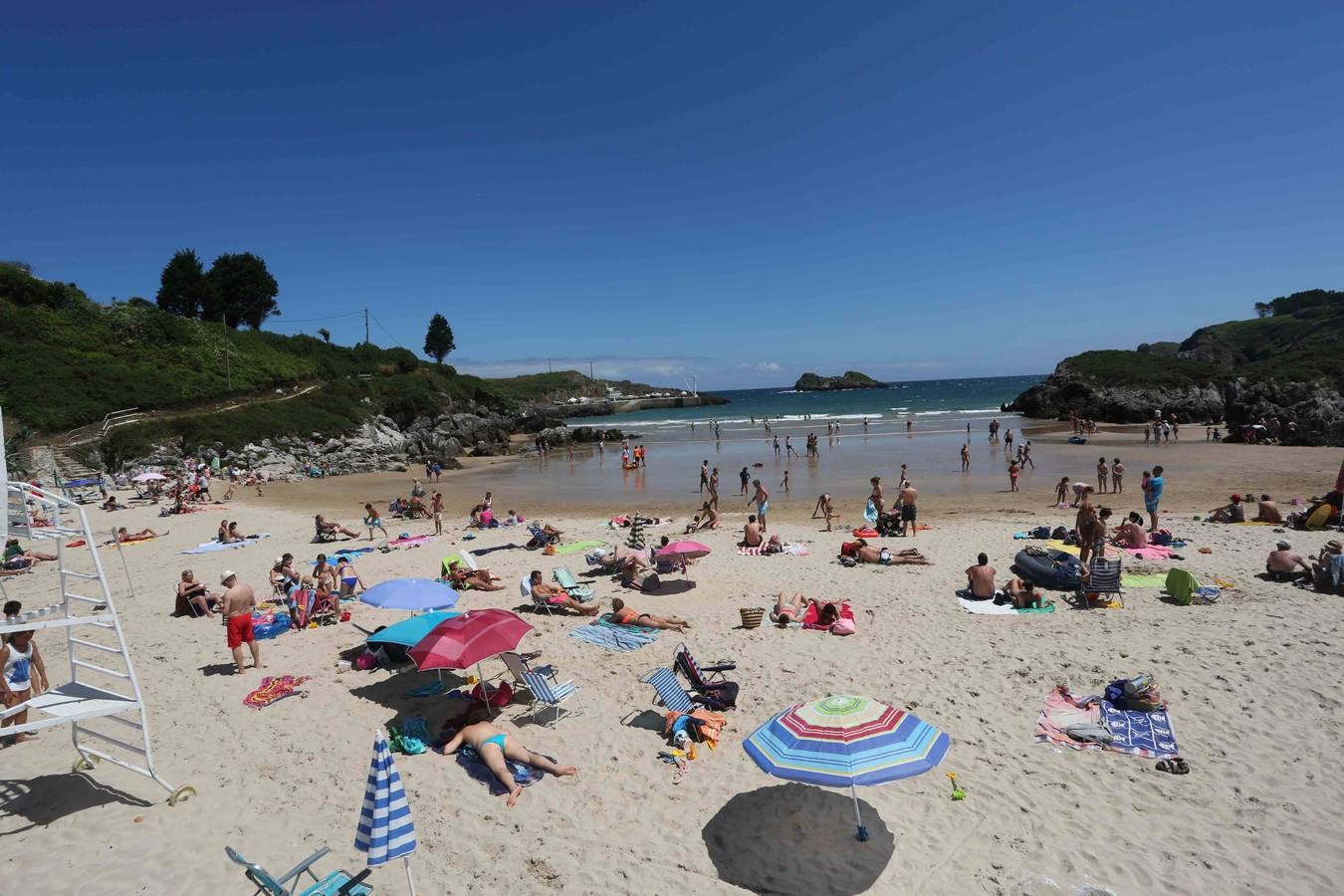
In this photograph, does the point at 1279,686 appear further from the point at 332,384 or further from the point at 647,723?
the point at 332,384

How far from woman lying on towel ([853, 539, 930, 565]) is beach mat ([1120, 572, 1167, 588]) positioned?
3318 millimetres

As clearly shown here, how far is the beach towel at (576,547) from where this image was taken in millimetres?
15844

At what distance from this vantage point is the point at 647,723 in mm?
7391

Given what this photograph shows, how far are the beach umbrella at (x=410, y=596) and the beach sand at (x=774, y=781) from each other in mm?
958

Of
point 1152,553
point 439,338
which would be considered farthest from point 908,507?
point 439,338

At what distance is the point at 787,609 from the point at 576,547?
7193 millimetres

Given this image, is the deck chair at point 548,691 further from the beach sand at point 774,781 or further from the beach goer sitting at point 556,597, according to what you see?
the beach goer sitting at point 556,597

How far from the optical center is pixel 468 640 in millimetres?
7148

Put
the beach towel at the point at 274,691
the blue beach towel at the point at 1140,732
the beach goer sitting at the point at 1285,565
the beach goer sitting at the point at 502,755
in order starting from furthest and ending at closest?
the beach goer sitting at the point at 1285,565 < the beach towel at the point at 274,691 < the blue beach towel at the point at 1140,732 < the beach goer sitting at the point at 502,755

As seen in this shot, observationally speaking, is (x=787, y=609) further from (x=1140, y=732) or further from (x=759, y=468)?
(x=759, y=468)

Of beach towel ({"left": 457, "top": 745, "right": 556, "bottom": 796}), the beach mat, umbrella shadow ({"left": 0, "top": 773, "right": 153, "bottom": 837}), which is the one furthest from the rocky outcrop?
umbrella shadow ({"left": 0, "top": 773, "right": 153, "bottom": 837})

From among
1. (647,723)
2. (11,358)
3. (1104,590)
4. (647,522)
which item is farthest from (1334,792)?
(11,358)

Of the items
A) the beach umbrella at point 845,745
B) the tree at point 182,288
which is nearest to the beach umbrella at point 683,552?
the beach umbrella at point 845,745

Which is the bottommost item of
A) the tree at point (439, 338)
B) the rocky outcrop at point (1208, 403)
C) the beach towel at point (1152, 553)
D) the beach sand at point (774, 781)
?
the beach sand at point (774, 781)
